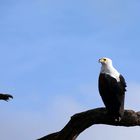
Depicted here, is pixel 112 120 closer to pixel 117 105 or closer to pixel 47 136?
pixel 117 105

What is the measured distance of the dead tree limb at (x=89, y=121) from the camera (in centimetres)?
621

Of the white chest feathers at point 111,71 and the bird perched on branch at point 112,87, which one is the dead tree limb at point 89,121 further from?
the white chest feathers at point 111,71

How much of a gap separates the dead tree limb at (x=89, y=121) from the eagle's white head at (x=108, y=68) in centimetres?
86

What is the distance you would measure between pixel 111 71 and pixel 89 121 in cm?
127

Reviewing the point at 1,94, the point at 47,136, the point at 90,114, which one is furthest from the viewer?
the point at 1,94

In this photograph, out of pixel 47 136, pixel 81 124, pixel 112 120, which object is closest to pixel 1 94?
pixel 47 136

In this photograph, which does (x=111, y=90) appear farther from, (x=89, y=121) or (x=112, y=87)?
(x=89, y=121)

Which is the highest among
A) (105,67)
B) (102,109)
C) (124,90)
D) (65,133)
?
(105,67)

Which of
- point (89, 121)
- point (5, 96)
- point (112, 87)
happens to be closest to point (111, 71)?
point (112, 87)

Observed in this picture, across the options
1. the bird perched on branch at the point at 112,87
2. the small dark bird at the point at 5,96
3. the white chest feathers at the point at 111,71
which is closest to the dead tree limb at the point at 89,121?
the bird perched on branch at the point at 112,87

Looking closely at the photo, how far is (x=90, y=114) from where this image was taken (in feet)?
20.4

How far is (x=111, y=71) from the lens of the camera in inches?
278

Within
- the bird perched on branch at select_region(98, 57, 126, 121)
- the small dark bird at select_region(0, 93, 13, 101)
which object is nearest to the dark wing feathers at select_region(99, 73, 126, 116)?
the bird perched on branch at select_region(98, 57, 126, 121)

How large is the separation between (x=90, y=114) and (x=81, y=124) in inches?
10.0
